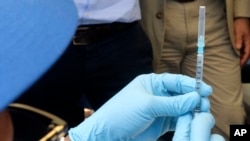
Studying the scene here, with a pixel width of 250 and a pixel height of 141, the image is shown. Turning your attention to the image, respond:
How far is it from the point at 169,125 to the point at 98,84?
1.32 ft

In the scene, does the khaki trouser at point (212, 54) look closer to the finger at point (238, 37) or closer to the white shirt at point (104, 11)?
the finger at point (238, 37)

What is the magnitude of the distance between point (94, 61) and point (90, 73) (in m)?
0.04

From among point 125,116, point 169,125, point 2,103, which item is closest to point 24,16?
point 2,103

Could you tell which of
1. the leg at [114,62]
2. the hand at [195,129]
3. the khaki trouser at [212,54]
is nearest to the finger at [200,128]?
the hand at [195,129]

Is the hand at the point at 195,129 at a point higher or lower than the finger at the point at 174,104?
lower

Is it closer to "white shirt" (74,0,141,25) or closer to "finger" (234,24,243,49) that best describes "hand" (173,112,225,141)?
"white shirt" (74,0,141,25)

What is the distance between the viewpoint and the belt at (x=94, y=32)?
55.6 inches

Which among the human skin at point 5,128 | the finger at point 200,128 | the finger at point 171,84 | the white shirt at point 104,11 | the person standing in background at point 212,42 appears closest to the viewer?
the human skin at point 5,128

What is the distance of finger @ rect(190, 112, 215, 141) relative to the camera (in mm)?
928

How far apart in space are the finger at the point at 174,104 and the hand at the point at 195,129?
2cm

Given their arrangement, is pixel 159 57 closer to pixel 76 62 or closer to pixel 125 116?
pixel 76 62

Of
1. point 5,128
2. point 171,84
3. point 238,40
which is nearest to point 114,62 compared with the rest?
point 171,84

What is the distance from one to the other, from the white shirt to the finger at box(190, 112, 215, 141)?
53cm

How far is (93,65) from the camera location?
1.42m
